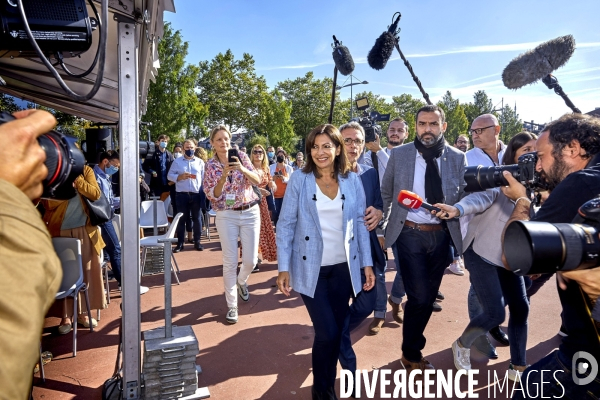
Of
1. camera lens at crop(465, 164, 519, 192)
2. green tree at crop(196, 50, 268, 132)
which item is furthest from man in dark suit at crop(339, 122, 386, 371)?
green tree at crop(196, 50, 268, 132)

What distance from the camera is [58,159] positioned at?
0.95 m

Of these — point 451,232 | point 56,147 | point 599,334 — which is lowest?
point 599,334

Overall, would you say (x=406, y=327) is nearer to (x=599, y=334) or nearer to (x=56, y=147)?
(x=599, y=334)

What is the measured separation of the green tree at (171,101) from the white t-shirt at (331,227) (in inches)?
946

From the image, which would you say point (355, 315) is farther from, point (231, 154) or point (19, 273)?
point (19, 273)

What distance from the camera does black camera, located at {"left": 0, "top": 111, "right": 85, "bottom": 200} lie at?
3.08 feet

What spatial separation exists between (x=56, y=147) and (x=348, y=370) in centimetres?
272

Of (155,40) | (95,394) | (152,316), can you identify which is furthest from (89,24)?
(152,316)

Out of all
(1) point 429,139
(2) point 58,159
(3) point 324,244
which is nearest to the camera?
(2) point 58,159

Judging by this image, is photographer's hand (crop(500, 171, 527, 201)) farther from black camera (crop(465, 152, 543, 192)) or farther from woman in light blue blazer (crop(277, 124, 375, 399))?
woman in light blue blazer (crop(277, 124, 375, 399))

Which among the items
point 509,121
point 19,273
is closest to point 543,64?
point 19,273

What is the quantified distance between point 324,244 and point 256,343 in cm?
162

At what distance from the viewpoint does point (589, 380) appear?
4.96 ft

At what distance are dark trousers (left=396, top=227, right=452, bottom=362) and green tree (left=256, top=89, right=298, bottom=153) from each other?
111 ft
